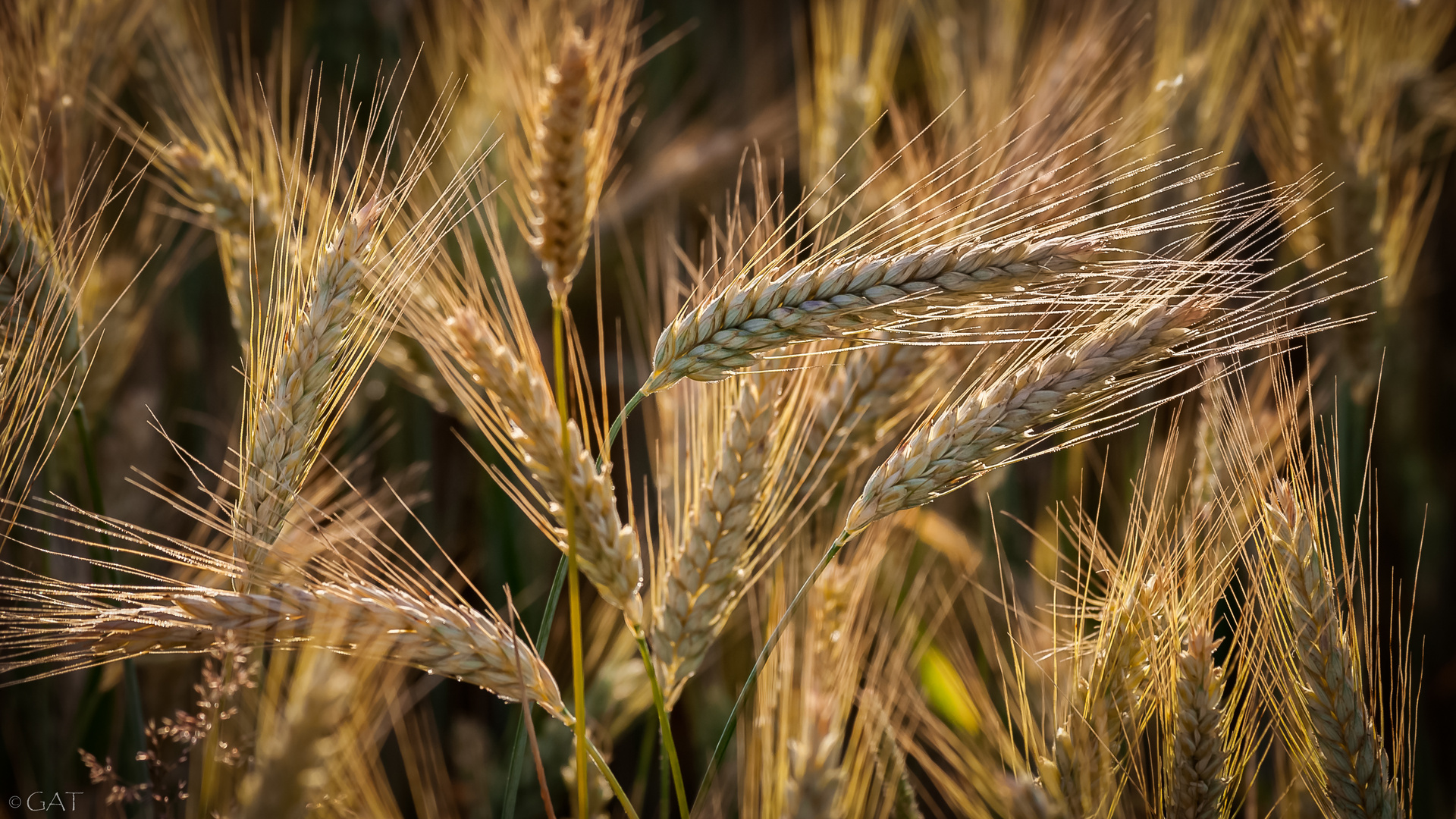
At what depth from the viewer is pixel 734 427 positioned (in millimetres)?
927

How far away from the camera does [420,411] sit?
1.84 metres

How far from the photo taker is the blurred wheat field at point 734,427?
31.2 inches

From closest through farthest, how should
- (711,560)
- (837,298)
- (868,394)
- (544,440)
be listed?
(544,440) < (837,298) < (711,560) < (868,394)

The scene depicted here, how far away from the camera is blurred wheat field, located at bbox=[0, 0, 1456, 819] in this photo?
793 mm

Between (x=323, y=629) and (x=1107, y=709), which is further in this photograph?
(x=1107, y=709)

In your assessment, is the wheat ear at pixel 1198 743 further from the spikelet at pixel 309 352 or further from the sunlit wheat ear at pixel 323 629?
the spikelet at pixel 309 352

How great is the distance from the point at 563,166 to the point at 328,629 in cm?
46

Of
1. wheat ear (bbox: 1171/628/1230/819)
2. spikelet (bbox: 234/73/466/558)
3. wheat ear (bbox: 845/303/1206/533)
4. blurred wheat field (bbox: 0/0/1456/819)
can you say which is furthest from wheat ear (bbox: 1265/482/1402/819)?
spikelet (bbox: 234/73/466/558)

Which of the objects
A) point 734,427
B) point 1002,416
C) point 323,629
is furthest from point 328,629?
point 1002,416

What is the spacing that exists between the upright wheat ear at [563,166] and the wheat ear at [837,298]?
0.13 m

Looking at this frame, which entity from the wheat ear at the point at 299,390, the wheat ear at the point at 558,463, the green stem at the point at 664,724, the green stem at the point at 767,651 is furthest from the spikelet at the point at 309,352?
the green stem at the point at 767,651

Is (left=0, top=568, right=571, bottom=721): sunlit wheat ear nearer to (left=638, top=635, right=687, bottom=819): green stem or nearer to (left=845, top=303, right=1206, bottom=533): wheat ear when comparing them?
(left=638, top=635, right=687, bottom=819): green stem

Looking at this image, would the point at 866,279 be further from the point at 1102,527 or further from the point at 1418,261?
the point at 1418,261

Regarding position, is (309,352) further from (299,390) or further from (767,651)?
(767,651)
